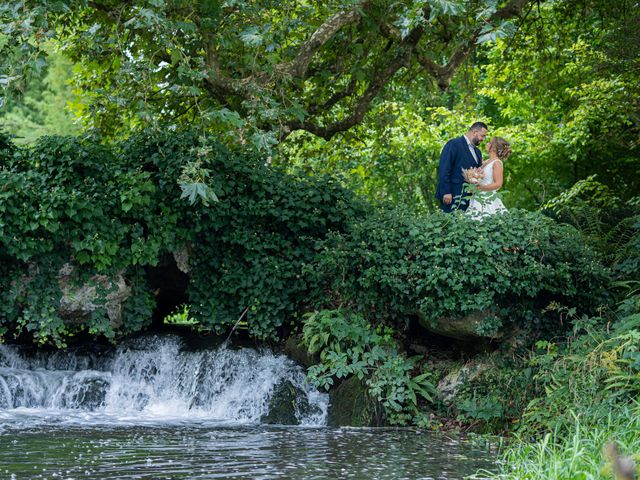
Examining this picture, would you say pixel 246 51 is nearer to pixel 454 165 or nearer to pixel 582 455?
pixel 454 165

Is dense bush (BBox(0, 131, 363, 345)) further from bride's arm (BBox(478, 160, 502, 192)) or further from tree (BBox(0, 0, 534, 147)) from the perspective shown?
bride's arm (BBox(478, 160, 502, 192))

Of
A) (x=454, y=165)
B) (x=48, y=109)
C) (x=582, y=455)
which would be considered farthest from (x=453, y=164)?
(x=48, y=109)

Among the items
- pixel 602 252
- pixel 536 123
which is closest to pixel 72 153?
pixel 602 252

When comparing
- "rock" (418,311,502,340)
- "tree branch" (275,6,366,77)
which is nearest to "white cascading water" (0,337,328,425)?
"rock" (418,311,502,340)

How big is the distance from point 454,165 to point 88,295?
217 inches

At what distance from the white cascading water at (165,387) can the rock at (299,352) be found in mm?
139

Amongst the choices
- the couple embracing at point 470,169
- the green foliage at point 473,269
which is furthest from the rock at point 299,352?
the couple embracing at point 470,169

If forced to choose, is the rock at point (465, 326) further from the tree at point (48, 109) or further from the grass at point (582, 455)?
the tree at point (48, 109)

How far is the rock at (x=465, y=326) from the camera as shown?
34.8ft

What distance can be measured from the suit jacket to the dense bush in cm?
138

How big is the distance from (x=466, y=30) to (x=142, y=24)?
5264 mm

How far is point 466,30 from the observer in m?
12.6

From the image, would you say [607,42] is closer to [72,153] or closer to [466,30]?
[466,30]

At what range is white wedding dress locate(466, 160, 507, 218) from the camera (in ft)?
36.3
